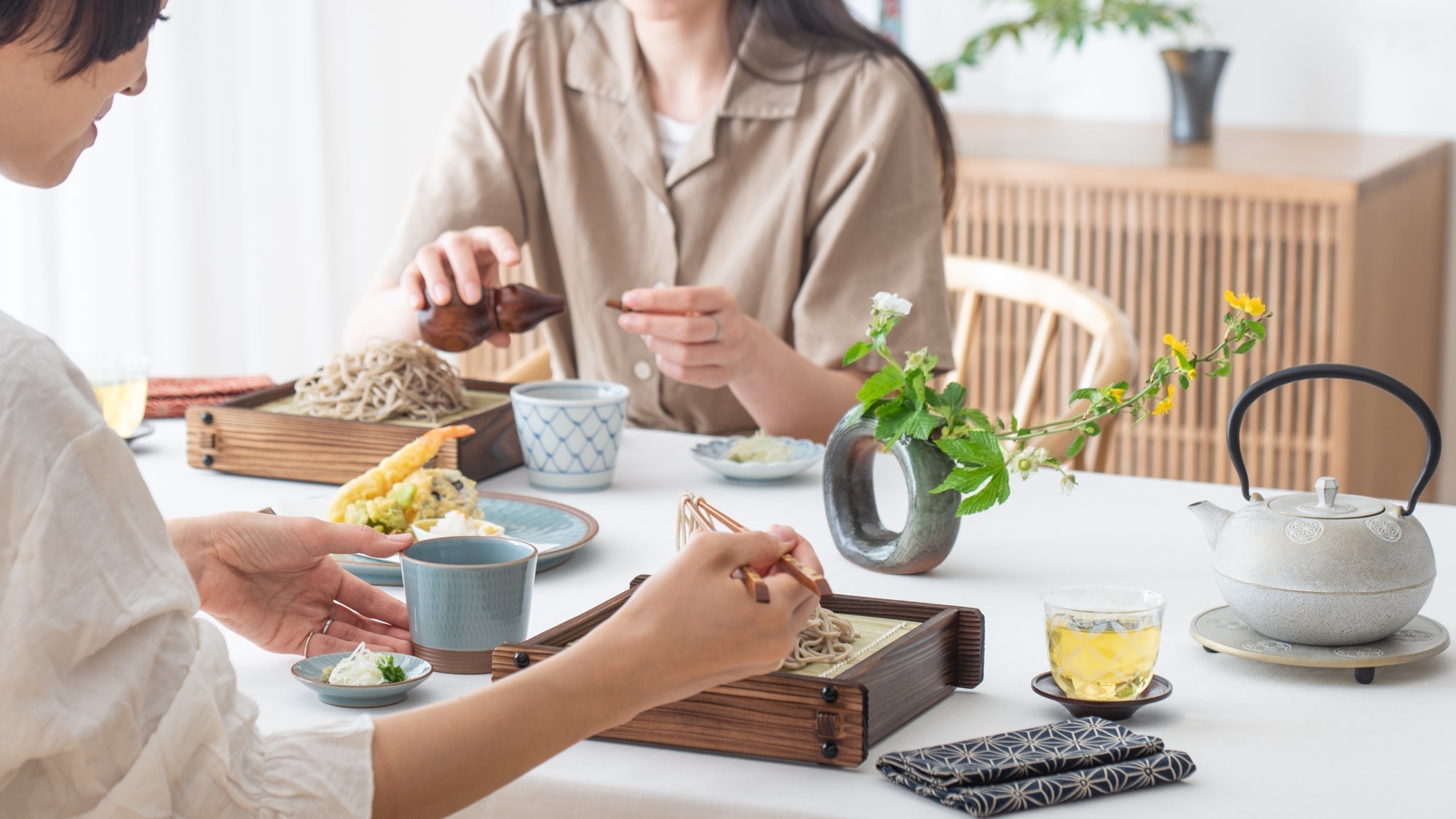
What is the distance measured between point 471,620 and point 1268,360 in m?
2.42

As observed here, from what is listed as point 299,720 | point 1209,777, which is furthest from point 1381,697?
point 299,720

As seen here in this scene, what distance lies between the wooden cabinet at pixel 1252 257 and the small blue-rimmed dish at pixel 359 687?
2218 mm

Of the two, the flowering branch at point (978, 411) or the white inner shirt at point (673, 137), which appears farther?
the white inner shirt at point (673, 137)

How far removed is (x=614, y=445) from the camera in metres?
1.60

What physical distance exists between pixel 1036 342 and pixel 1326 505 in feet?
3.82

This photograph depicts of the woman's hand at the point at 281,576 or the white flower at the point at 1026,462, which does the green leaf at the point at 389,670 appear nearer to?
the woman's hand at the point at 281,576

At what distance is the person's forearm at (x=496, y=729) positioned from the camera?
837 millimetres

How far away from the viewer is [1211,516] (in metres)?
1.19

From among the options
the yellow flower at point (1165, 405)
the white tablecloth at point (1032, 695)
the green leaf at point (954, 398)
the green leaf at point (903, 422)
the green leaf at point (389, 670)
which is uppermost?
the yellow flower at point (1165, 405)

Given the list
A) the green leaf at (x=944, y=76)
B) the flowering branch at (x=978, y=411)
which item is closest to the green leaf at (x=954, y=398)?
the flowering branch at (x=978, y=411)

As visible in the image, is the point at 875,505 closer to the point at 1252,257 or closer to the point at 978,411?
the point at 978,411

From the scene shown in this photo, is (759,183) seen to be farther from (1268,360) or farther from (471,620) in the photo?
(1268,360)

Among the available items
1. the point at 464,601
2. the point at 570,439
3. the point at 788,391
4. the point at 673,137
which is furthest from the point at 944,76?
the point at 464,601

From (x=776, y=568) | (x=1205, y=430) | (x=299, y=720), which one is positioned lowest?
(x=1205, y=430)
